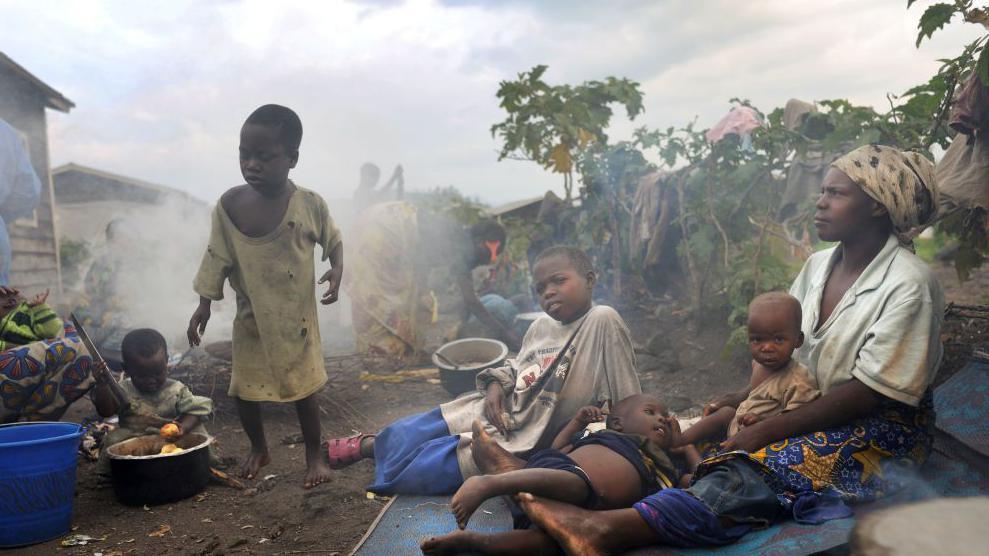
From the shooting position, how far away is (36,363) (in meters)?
3.72

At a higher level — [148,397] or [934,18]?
[934,18]

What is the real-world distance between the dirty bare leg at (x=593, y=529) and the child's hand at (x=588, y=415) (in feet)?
2.41

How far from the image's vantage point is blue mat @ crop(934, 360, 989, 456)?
120 inches

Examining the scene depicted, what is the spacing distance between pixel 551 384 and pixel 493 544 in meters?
1.17

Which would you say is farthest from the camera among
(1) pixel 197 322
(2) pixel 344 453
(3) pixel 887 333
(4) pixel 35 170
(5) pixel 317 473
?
(4) pixel 35 170

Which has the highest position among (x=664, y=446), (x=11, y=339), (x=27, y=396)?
(x=11, y=339)

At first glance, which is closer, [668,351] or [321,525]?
[321,525]

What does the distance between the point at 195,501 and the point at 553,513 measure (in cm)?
232

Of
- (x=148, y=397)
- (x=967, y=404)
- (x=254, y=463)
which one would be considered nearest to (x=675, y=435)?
(x=967, y=404)

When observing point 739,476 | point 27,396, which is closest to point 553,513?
point 739,476

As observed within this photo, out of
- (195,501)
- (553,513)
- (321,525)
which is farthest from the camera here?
(195,501)

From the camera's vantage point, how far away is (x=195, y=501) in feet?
11.5

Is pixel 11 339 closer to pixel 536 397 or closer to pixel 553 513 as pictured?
pixel 536 397

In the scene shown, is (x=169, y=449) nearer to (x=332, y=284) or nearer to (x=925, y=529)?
(x=332, y=284)
